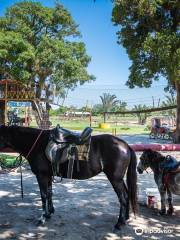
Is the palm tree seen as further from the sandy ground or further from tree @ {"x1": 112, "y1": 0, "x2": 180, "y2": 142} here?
the sandy ground

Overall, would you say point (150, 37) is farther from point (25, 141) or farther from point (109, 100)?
point (109, 100)

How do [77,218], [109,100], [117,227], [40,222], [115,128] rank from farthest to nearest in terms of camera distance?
1. [109,100]
2. [115,128]
3. [77,218]
4. [40,222]
5. [117,227]

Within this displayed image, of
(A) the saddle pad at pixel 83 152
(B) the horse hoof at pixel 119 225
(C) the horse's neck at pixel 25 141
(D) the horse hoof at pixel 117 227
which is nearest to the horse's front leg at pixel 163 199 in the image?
(B) the horse hoof at pixel 119 225

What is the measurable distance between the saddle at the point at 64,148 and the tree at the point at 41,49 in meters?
33.3

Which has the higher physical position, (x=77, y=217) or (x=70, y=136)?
(x=70, y=136)

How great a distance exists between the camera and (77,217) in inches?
259

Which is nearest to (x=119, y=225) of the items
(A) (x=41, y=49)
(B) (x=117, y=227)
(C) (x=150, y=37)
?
(B) (x=117, y=227)

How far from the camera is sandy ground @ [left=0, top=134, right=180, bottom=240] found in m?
5.73

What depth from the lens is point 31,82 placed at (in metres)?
42.2

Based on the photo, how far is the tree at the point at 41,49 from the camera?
39.3 m

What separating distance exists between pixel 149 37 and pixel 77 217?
16.7 meters

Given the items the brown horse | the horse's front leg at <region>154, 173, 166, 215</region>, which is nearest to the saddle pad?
the brown horse

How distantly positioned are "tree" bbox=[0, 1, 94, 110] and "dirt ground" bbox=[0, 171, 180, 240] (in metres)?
31.9

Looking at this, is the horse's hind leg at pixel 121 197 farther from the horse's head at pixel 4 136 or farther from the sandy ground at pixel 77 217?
the horse's head at pixel 4 136
